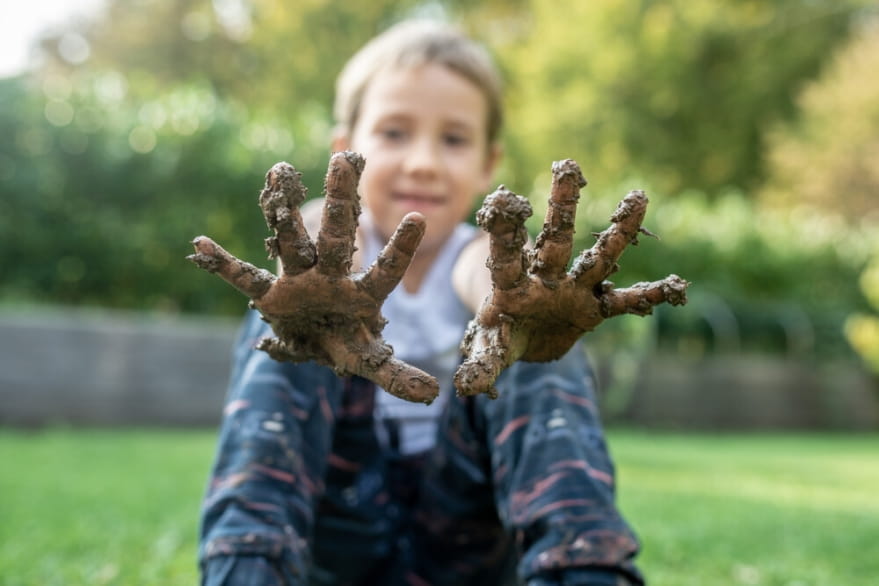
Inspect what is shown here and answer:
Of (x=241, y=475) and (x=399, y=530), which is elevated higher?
(x=241, y=475)

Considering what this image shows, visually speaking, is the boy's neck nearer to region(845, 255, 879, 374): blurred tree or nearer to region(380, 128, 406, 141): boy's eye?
region(380, 128, 406, 141): boy's eye

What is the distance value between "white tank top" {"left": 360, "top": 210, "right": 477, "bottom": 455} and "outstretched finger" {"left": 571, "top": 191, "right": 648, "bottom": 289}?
24.5 inches

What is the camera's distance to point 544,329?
98cm

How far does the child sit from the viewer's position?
109cm

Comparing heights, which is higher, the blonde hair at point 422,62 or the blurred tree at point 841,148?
the blurred tree at point 841,148

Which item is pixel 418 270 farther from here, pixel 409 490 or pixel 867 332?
pixel 867 332

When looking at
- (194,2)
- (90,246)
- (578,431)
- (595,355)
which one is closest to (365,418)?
(578,431)

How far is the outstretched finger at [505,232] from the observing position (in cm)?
82

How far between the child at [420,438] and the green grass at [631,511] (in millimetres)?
512

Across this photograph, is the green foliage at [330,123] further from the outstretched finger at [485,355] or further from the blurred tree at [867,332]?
the outstretched finger at [485,355]

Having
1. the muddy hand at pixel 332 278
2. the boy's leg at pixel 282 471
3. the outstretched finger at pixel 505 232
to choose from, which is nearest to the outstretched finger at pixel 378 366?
the muddy hand at pixel 332 278

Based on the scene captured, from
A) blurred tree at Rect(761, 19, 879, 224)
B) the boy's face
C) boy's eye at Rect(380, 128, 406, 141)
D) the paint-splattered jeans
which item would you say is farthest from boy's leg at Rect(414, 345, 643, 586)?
blurred tree at Rect(761, 19, 879, 224)

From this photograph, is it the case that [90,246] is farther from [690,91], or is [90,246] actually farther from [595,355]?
[690,91]

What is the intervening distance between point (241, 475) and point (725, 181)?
58.1 ft
